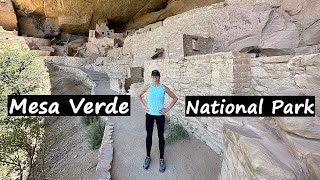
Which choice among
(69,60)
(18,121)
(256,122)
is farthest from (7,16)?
(256,122)

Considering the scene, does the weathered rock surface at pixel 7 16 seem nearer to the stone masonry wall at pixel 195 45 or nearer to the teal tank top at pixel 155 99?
the stone masonry wall at pixel 195 45

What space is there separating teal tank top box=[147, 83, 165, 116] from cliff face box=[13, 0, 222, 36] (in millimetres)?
13917

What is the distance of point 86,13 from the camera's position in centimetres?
1880

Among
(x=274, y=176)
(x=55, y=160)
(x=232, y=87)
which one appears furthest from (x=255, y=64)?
(x=55, y=160)

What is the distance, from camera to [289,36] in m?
7.14

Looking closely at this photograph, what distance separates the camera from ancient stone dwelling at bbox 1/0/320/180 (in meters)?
1.70

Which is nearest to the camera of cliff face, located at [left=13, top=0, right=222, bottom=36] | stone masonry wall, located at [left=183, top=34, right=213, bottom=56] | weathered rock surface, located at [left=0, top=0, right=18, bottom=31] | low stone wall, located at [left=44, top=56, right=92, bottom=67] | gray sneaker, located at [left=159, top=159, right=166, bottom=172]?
gray sneaker, located at [left=159, top=159, right=166, bottom=172]

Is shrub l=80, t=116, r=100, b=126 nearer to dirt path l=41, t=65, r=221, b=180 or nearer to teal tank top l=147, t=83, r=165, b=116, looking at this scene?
dirt path l=41, t=65, r=221, b=180

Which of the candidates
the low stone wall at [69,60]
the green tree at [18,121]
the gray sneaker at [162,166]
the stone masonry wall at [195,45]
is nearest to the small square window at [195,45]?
the stone masonry wall at [195,45]

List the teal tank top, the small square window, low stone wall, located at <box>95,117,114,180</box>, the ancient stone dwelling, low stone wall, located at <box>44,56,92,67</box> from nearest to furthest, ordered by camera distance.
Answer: the ancient stone dwelling, the teal tank top, low stone wall, located at <box>95,117,114,180</box>, the small square window, low stone wall, located at <box>44,56,92,67</box>

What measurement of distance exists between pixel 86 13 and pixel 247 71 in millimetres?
18606

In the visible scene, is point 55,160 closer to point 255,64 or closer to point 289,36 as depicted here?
point 255,64

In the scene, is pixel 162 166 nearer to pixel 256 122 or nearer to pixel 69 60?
pixel 256 122

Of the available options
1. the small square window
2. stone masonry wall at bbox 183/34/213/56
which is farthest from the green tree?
the small square window
